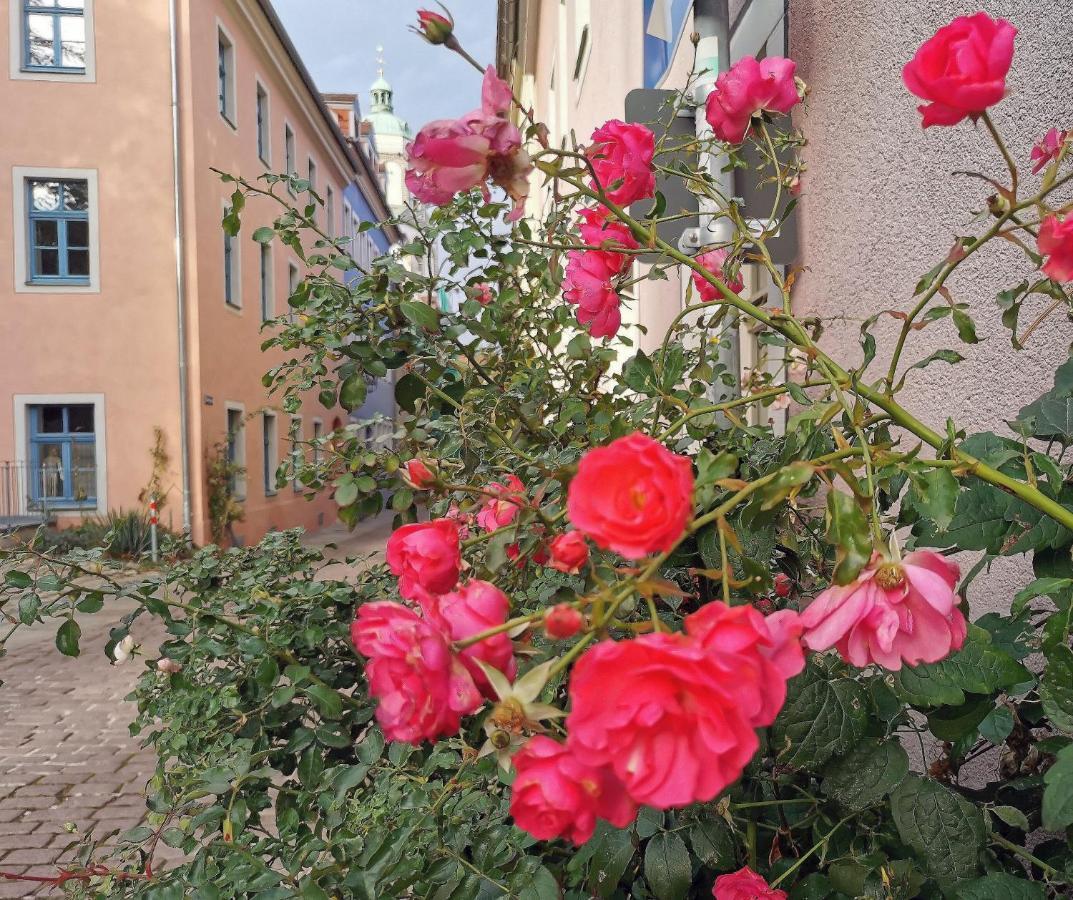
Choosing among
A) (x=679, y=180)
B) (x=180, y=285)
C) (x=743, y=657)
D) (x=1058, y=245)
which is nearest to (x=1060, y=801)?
(x=743, y=657)

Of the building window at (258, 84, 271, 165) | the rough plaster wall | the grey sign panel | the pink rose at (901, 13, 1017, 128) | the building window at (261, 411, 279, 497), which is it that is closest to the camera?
the pink rose at (901, 13, 1017, 128)

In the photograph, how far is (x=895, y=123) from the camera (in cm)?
189

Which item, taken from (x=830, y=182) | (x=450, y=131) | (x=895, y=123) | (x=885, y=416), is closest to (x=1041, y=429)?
(x=885, y=416)

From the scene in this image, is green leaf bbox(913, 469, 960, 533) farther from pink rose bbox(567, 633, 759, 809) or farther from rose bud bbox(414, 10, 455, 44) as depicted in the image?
rose bud bbox(414, 10, 455, 44)

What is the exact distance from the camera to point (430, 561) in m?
0.76

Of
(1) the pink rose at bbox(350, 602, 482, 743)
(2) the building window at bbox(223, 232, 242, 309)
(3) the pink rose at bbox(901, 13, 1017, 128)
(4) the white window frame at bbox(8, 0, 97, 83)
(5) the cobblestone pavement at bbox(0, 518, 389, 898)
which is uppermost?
(4) the white window frame at bbox(8, 0, 97, 83)

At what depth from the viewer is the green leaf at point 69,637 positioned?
1.44 meters

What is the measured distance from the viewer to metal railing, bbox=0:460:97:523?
11.9 meters

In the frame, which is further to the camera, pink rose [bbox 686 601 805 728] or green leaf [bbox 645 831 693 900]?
green leaf [bbox 645 831 693 900]

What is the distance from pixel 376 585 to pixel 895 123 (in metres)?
1.50

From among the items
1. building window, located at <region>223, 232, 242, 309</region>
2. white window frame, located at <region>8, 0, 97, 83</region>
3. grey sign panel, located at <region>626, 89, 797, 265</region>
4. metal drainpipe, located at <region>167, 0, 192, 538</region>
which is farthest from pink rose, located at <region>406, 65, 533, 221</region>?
building window, located at <region>223, 232, 242, 309</region>

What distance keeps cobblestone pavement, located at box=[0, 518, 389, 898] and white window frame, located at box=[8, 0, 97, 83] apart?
878 cm

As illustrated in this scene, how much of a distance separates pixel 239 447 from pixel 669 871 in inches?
545

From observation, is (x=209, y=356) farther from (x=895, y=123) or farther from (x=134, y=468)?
(x=895, y=123)
